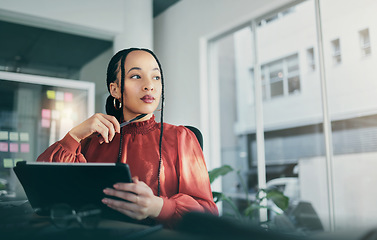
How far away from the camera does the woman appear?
996 mm

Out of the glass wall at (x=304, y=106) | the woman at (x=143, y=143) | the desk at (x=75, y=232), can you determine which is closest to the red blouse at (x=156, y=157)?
the woman at (x=143, y=143)

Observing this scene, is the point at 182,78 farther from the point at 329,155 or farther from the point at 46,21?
the point at 329,155

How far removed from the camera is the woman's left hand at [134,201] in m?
0.79

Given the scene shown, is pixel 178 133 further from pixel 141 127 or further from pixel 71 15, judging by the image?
pixel 71 15

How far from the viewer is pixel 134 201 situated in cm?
82

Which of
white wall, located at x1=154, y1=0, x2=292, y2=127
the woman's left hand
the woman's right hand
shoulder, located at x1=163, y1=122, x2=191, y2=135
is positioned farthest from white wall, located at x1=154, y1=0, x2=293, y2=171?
the woman's left hand

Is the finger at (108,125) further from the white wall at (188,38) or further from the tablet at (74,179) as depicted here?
the white wall at (188,38)

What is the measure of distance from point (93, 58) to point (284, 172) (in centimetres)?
219

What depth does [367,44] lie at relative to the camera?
2768mm

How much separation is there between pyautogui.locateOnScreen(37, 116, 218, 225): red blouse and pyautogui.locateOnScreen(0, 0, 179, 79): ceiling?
2521mm

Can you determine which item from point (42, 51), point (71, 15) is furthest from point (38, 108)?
point (71, 15)

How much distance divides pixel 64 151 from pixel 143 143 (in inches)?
8.5

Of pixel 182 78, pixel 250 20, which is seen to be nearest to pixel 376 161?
pixel 250 20

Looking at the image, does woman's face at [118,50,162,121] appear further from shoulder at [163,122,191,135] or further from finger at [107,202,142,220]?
finger at [107,202,142,220]
